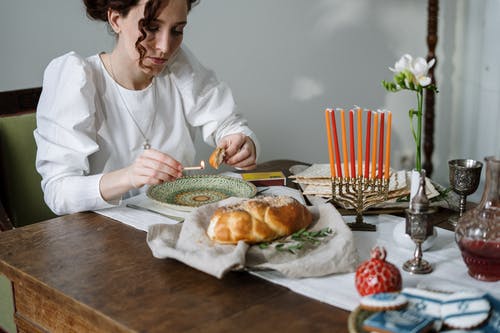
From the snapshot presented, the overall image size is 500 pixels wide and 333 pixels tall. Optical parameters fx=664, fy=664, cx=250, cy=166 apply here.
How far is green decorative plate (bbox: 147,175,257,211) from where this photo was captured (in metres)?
1.75

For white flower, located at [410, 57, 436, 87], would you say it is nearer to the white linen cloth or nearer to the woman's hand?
the white linen cloth

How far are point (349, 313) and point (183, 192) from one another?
819mm

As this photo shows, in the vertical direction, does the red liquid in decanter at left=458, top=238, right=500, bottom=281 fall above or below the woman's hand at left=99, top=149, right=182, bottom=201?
below

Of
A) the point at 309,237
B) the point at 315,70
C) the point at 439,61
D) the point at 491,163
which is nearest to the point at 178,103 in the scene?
the point at 309,237

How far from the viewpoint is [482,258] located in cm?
123

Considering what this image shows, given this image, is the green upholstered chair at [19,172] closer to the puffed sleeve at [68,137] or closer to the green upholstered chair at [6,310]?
the puffed sleeve at [68,137]

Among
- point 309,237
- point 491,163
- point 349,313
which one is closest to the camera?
point 349,313

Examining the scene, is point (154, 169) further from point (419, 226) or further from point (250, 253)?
point (419, 226)

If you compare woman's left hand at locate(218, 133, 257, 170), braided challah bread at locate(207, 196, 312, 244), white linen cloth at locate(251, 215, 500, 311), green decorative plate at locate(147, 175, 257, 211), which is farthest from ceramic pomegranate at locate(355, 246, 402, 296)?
woman's left hand at locate(218, 133, 257, 170)

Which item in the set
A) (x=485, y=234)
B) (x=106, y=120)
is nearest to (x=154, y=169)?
(x=106, y=120)

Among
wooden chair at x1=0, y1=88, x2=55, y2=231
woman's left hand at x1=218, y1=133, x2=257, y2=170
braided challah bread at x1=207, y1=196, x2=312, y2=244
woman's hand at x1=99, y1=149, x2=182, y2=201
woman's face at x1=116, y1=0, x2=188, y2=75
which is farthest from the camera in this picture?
wooden chair at x1=0, y1=88, x2=55, y2=231

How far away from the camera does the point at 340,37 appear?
3840mm

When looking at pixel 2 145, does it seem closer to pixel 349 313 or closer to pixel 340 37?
pixel 349 313

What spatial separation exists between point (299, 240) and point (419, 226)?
0.24m
